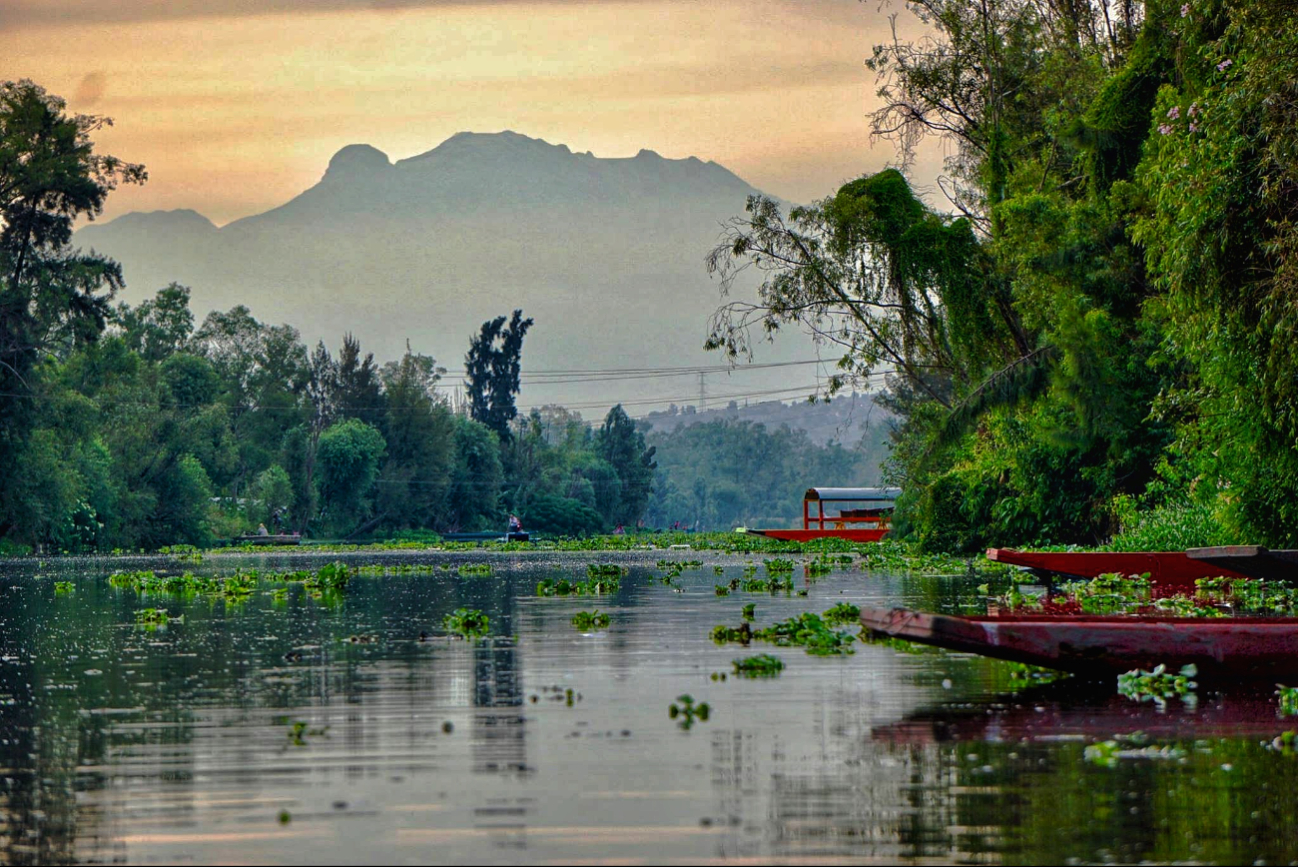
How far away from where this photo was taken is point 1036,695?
39.9ft

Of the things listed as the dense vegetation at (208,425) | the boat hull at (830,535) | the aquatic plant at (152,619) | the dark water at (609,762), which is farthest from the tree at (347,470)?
the dark water at (609,762)

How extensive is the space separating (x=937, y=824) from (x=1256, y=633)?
20.6 feet

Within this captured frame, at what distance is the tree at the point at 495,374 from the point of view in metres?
133

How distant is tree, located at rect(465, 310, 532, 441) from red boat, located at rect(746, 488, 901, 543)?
46.9 m

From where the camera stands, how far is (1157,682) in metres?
12.5

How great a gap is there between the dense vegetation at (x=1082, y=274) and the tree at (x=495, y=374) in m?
74.2

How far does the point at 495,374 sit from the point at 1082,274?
98753 mm

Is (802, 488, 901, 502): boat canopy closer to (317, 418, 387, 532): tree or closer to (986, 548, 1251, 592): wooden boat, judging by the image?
(317, 418, 387, 532): tree

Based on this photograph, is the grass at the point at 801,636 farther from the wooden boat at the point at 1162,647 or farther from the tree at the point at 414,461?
the tree at the point at 414,461

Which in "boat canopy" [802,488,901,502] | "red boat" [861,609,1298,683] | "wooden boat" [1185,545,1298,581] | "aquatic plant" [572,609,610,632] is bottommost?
"aquatic plant" [572,609,610,632]

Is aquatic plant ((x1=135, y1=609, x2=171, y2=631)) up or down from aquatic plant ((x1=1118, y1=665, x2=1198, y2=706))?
up

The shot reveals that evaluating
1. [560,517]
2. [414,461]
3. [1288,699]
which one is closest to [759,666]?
[1288,699]

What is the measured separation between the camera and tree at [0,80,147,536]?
64062mm

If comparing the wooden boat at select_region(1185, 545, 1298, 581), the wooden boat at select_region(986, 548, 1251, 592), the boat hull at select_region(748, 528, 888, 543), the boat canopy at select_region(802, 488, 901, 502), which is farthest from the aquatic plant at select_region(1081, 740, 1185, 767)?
the boat canopy at select_region(802, 488, 901, 502)
